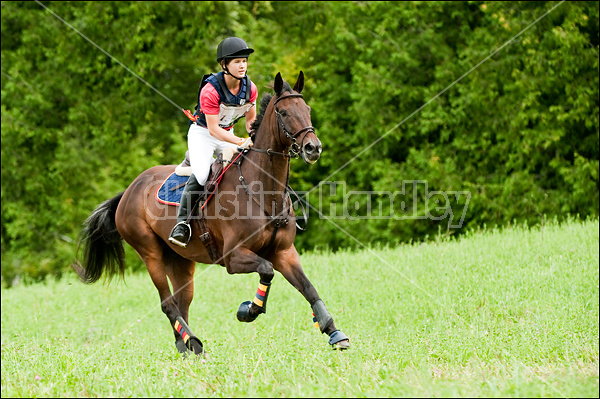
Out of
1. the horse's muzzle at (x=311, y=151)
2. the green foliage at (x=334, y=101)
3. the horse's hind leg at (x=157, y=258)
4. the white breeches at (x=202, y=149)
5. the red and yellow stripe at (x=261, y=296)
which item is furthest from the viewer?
the green foliage at (x=334, y=101)

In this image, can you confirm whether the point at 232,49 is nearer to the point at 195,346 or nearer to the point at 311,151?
the point at 311,151

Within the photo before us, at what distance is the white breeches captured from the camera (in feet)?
24.9

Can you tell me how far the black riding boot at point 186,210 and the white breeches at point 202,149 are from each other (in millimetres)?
138

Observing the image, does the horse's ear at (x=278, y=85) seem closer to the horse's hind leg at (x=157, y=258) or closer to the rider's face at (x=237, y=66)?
the rider's face at (x=237, y=66)

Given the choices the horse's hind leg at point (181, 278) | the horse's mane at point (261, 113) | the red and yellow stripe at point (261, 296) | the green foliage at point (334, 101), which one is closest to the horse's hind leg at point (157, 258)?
the horse's hind leg at point (181, 278)

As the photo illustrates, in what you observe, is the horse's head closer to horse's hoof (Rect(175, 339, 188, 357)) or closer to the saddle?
the saddle

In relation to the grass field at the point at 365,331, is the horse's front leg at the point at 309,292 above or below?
above

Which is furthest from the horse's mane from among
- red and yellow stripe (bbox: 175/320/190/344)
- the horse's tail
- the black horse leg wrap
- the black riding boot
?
the horse's tail

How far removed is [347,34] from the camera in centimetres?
2425

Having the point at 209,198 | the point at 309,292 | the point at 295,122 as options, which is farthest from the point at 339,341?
the point at 209,198

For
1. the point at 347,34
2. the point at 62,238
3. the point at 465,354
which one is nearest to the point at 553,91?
the point at 347,34

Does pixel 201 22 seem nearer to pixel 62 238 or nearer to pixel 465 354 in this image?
pixel 62 238

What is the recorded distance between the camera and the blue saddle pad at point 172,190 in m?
8.15

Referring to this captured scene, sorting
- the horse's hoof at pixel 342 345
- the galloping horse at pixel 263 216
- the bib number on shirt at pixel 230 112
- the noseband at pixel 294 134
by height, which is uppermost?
the bib number on shirt at pixel 230 112
